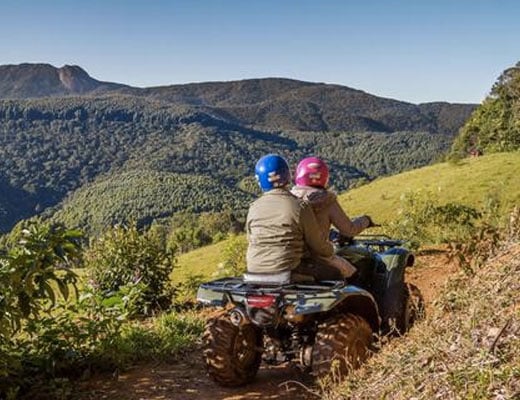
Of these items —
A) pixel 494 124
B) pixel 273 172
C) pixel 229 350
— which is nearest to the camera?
pixel 273 172

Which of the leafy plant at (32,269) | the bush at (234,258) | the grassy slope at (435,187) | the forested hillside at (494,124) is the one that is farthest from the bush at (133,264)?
the forested hillside at (494,124)

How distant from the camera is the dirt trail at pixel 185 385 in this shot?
233 inches

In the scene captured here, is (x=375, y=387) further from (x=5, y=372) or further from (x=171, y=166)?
Result: (x=171, y=166)

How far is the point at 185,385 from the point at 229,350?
2.57 feet

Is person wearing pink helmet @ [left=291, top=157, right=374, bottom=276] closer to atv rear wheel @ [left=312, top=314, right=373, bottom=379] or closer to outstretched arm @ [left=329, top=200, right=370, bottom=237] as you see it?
outstretched arm @ [left=329, top=200, right=370, bottom=237]

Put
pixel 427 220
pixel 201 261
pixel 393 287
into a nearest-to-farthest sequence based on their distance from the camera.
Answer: pixel 393 287
pixel 427 220
pixel 201 261

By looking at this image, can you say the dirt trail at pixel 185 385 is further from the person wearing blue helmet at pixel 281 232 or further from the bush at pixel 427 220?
the bush at pixel 427 220

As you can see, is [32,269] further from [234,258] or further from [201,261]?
[201,261]

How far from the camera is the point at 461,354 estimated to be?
12.8ft

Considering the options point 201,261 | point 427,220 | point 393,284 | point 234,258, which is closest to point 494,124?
point 201,261

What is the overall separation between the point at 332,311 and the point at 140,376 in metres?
2.21

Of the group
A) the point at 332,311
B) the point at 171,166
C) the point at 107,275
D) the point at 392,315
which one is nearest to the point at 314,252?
the point at 332,311

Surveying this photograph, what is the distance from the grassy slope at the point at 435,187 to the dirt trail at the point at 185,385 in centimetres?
1971

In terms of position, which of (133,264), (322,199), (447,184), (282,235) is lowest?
(133,264)
